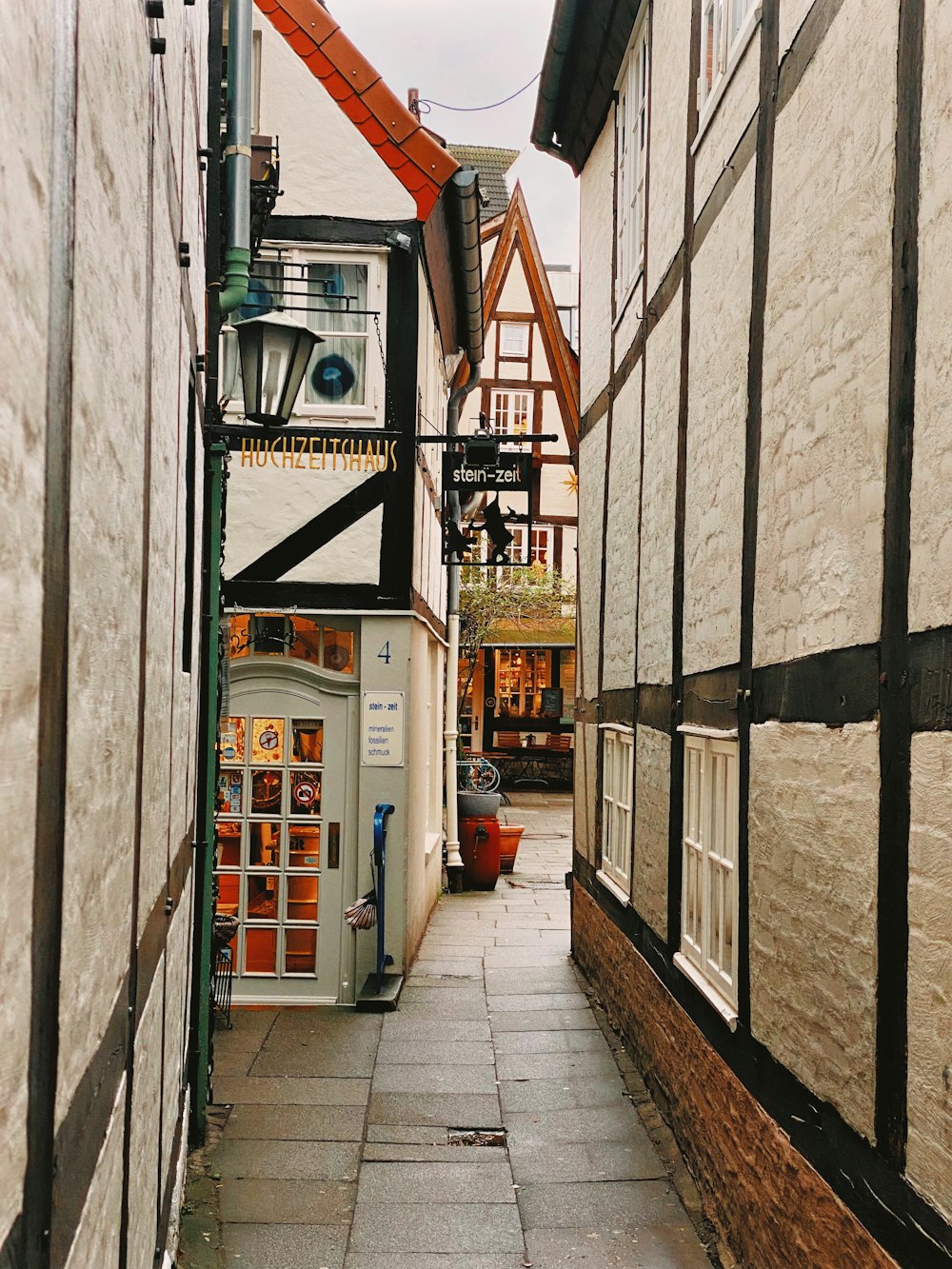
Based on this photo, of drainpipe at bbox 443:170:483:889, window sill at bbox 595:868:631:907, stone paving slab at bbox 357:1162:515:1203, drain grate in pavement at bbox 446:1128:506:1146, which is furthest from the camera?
drainpipe at bbox 443:170:483:889

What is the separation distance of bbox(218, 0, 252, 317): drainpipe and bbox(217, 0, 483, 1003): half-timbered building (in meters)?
3.05

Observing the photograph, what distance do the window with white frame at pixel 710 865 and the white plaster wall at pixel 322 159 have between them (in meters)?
5.46

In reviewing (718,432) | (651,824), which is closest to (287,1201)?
(651,824)

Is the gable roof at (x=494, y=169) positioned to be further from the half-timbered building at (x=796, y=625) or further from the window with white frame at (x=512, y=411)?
the half-timbered building at (x=796, y=625)

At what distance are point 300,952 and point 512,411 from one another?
836 inches

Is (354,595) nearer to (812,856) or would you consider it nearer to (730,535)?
(730,535)

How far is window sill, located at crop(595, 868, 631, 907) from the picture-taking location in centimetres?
862

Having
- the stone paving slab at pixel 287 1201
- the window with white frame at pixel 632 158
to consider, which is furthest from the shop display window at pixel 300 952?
the window with white frame at pixel 632 158

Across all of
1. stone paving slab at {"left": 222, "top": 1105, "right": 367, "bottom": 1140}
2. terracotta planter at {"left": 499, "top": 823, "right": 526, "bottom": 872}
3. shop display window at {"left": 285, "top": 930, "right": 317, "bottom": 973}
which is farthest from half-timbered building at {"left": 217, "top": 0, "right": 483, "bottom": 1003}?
terracotta planter at {"left": 499, "top": 823, "right": 526, "bottom": 872}

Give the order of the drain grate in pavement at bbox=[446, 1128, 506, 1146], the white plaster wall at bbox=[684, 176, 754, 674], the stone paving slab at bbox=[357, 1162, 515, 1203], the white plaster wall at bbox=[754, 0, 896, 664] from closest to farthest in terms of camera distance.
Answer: the white plaster wall at bbox=[754, 0, 896, 664]
the white plaster wall at bbox=[684, 176, 754, 674]
the stone paving slab at bbox=[357, 1162, 515, 1203]
the drain grate in pavement at bbox=[446, 1128, 506, 1146]

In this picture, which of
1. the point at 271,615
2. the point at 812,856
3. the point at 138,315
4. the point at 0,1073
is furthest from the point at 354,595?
the point at 0,1073

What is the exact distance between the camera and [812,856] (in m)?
4.34

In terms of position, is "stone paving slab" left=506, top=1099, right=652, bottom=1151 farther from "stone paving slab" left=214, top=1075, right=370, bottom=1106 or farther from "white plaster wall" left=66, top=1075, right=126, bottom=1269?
"white plaster wall" left=66, top=1075, right=126, bottom=1269

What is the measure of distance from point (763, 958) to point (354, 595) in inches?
213
